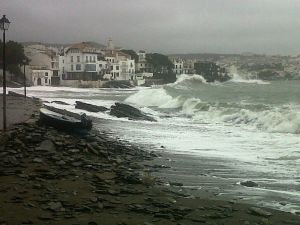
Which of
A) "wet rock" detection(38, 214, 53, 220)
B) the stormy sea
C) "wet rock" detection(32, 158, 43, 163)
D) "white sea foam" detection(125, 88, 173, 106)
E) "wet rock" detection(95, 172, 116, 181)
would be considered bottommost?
"white sea foam" detection(125, 88, 173, 106)

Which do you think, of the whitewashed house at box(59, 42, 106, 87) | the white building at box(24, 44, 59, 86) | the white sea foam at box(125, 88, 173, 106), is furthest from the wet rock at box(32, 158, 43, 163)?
the whitewashed house at box(59, 42, 106, 87)

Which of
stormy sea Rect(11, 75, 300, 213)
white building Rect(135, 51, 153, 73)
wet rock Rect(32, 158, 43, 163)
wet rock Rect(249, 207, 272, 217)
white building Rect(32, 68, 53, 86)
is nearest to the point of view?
wet rock Rect(249, 207, 272, 217)

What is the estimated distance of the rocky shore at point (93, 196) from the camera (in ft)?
25.4

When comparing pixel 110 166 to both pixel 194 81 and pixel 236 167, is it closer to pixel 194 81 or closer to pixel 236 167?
pixel 236 167

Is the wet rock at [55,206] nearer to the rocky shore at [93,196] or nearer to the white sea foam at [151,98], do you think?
the rocky shore at [93,196]

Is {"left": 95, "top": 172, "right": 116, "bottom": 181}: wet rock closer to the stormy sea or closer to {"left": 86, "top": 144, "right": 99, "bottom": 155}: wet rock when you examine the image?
the stormy sea

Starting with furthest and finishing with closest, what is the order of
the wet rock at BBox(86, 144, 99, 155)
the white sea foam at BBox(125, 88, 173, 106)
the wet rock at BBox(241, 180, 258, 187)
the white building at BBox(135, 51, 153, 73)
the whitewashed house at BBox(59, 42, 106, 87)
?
1. the white building at BBox(135, 51, 153, 73)
2. the whitewashed house at BBox(59, 42, 106, 87)
3. the white sea foam at BBox(125, 88, 173, 106)
4. the wet rock at BBox(86, 144, 99, 155)
5. the wet rock at BBox(241, 180, 258, 187)

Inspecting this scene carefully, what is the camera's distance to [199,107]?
3762 centimetres

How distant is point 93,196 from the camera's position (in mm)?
8969

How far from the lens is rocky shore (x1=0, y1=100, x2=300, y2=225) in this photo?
7742mm

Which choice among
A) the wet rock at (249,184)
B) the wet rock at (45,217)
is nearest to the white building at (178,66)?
the wet rock at (249,184)

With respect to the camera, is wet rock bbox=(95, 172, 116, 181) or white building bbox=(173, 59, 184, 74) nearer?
wet rock bbox=(95, 172, 116, 181)

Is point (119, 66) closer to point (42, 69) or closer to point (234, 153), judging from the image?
point (42, 69)

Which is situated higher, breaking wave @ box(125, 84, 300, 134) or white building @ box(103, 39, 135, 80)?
white building @ box(103, 39, 135, 80)
